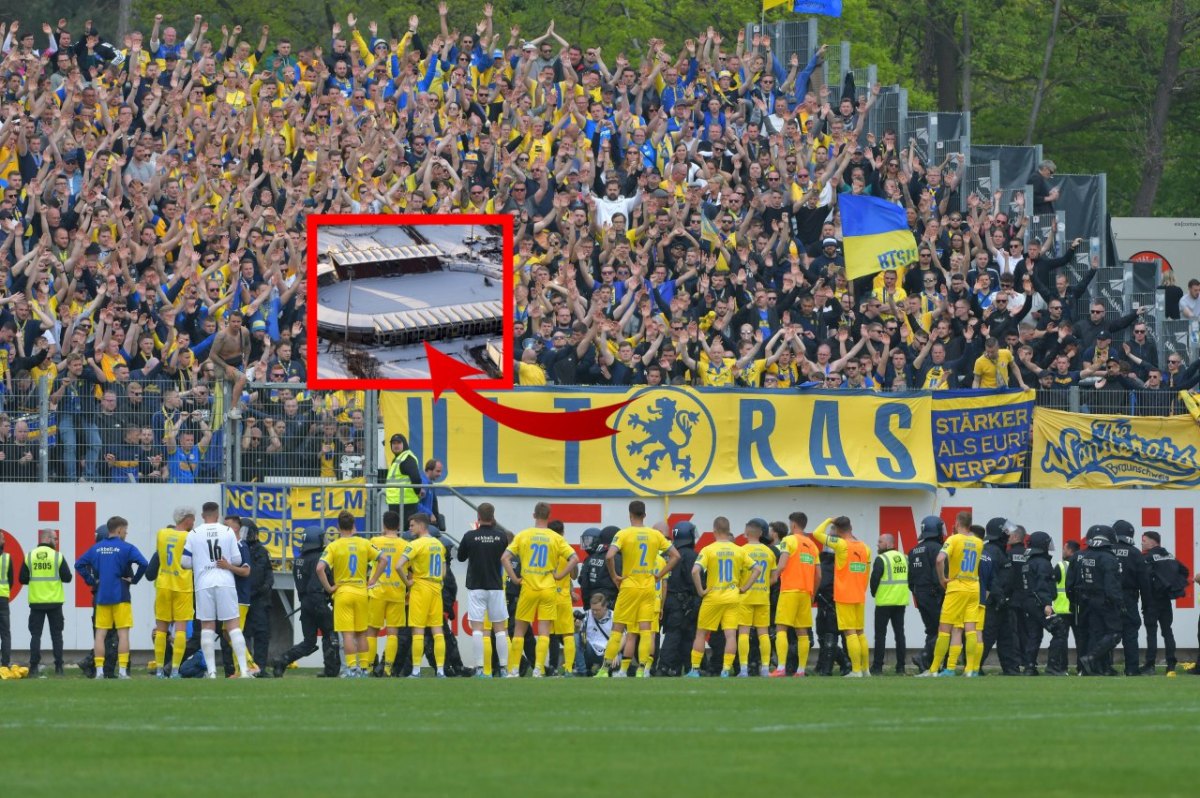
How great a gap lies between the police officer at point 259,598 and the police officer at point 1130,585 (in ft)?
29.3

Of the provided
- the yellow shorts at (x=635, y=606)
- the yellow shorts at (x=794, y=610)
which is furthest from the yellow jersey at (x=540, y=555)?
the yellow shorts at (x=794, y=610)

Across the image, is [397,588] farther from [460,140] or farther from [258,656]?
[460,140]

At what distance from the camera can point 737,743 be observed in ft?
45.0

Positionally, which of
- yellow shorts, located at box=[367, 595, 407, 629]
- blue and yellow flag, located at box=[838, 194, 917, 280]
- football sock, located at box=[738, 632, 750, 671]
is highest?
blue and yellow flag, located at box=[838, 194, 917, 280]

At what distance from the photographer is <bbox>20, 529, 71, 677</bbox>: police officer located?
22.9 m

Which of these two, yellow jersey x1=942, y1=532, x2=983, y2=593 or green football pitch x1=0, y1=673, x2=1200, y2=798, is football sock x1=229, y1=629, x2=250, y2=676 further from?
yellow jersey x1=942, y1=532, x2=983, y2=593

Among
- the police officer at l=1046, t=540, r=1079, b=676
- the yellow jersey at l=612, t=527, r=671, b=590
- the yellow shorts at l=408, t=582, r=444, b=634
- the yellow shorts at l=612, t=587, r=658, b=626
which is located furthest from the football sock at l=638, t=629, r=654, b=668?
the police officer at l=1046, t=540, r=1079, b=676

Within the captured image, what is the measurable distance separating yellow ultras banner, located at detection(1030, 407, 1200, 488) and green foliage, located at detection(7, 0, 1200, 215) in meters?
23.9

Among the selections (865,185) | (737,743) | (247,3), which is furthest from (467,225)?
(247,3)

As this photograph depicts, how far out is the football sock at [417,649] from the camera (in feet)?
71.7

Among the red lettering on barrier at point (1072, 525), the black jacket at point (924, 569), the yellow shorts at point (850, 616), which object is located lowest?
the yellow shorts at point (850, 616)

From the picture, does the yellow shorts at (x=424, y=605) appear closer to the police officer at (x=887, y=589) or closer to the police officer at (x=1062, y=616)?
the police officer at (x=887, y=589)

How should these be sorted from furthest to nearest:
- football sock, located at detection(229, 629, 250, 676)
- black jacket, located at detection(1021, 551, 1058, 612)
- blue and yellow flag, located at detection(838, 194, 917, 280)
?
1. blue and yellow flag, located at detection(838, 194, 917, 280)
2. black jacket, located at detection(1021, 551, 1058, 612)
3. football sock, located at detection(229, 629, 250, 676)

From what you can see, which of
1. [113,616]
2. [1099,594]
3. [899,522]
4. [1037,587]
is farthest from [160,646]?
[1099,594]
